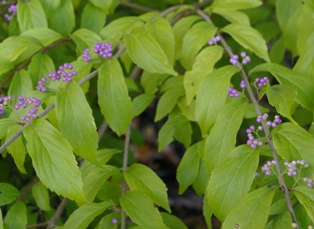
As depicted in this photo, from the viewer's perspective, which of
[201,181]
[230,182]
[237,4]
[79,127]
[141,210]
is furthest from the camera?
[237,4]

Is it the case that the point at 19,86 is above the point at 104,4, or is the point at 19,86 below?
below

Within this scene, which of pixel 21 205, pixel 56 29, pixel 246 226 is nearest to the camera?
pixel 246 226

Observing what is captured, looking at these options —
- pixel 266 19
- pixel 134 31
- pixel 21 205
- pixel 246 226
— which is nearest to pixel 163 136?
pixel 134 31

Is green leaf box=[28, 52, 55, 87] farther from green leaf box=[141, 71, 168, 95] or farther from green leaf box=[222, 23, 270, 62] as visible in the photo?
green leaf box=[222, 23, 270, 62]

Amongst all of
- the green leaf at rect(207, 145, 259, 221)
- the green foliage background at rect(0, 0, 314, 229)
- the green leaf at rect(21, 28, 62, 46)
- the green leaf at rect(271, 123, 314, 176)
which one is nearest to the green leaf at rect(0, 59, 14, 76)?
the green foliage background at rect(0, 0, 314, 229)

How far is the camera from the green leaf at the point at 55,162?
5.88 feet

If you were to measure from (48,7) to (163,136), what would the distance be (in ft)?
2.73

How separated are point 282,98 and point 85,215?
80 centimetres

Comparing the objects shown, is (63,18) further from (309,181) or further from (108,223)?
(309,181)

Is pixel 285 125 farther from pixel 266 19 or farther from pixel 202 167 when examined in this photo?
pixel 266 19

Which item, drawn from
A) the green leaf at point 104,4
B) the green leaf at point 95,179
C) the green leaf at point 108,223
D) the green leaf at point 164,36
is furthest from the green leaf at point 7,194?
the green leaf at point 104,4

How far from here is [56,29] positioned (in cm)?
282

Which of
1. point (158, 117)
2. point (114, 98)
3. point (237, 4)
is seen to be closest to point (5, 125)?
point (114, 98)

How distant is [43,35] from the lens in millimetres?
2551
